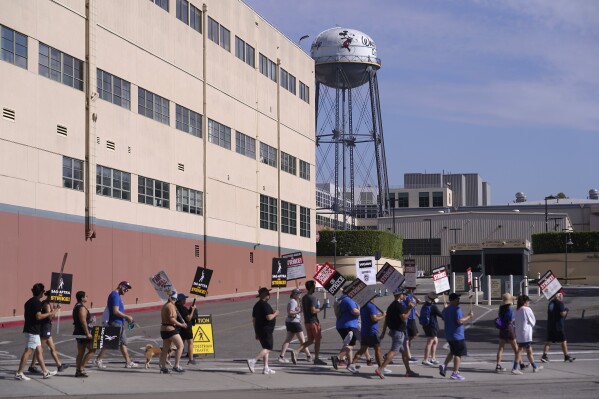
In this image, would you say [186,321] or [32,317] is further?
[186,321]

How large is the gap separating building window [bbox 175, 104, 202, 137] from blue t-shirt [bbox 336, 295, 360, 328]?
32.7m

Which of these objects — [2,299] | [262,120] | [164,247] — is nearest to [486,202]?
[262,120]

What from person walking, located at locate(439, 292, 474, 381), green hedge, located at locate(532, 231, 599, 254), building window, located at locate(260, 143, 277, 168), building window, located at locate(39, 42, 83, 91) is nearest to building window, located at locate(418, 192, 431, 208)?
green hedge, located at locate(532, 231, 599, 254)

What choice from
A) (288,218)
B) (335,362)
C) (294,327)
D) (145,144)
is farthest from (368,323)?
(288,218)

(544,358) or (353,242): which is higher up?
(353,242)

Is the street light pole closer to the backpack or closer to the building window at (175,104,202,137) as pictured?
the building window at (175,104,202,137)

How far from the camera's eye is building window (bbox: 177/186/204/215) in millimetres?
53844

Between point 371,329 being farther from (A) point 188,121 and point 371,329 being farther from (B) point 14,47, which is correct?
(A) point 188,121

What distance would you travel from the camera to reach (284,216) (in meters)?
70.1

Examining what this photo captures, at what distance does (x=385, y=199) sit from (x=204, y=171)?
65919mm

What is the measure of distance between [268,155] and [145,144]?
58.0ft

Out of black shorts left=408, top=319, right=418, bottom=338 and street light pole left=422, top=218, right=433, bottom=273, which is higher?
street light pole left=422, top=218, right=433, bottom=273

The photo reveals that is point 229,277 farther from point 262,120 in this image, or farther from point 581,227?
point 581,227

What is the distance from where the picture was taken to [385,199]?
395 feet
